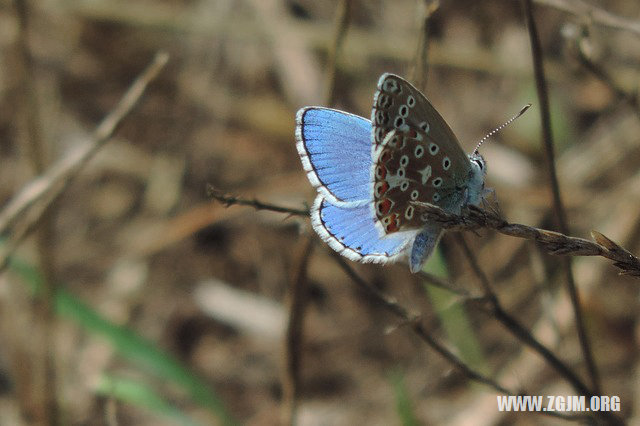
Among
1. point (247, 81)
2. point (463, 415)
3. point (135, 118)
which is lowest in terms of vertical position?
point (463, 415)

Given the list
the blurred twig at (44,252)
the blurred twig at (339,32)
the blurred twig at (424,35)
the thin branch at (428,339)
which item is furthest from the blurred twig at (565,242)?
the blurred twig at (44,252)

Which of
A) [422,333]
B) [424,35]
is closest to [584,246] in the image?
[422,333]

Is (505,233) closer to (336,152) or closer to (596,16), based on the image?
(336,152)

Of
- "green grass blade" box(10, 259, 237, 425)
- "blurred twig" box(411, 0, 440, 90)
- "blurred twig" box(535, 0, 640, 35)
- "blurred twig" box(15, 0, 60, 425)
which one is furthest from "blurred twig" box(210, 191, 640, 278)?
"blurred twig" box(15, 0, 60, 425)

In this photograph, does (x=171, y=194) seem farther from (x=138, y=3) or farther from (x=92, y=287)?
(x=138, y=3)

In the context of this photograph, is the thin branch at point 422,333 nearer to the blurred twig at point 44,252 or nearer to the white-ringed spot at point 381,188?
the white-ringed spot at point 381,188

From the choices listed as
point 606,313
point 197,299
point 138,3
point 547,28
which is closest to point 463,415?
point 606,313

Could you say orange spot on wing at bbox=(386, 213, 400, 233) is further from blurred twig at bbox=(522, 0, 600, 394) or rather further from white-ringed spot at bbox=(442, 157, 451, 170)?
blurred twig at bbox=(522, 0, 600, 394)
